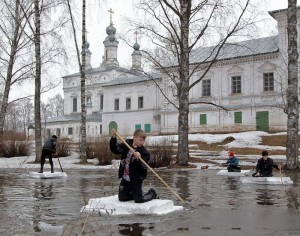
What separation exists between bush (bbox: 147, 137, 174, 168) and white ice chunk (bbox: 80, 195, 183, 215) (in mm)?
11211

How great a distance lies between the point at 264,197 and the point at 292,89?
773cm

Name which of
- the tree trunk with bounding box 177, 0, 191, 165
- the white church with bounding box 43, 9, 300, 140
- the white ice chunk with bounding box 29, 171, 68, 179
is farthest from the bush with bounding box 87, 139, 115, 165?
the white church with bounding box 43, 9, 300, 140

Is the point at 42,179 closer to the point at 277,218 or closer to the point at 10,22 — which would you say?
the point at 277,218

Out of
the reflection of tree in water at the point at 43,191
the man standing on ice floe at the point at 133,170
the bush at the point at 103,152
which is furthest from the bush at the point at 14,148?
the man standing on ice floe at the point at 133,170

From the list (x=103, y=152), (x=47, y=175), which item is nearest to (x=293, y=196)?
(x=47, y=175)

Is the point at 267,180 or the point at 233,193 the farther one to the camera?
the point at 267,180

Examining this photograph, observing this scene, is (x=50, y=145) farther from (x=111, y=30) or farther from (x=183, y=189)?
(x=111, y=30)

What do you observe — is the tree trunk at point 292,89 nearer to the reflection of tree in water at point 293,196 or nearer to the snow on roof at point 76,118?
the reflection of tree in water at point 293,196

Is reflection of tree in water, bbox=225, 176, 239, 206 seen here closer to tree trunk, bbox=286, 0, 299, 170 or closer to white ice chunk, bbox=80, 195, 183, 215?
white ice chunk, bbox=80, 195, 183, 215

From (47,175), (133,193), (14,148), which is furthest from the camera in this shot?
(14,148)

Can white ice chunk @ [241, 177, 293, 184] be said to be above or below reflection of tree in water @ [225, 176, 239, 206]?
above

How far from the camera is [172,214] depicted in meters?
6.16

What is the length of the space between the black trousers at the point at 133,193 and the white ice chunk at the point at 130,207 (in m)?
0.10

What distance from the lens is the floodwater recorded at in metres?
5.12
